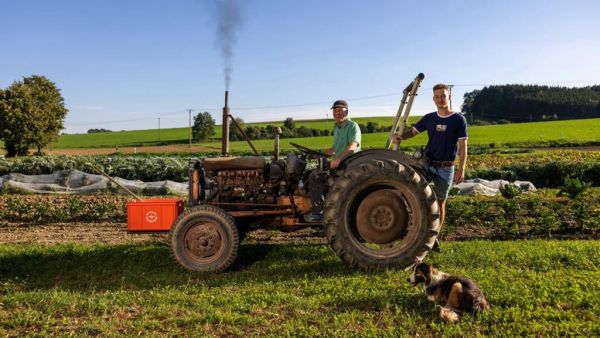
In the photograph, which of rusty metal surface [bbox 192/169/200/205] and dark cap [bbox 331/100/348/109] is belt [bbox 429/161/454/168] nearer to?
dark cap [bbox 331/100/348/109]

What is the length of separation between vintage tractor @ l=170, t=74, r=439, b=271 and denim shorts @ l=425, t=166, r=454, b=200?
259 mm

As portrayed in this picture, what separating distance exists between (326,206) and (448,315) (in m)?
1.92

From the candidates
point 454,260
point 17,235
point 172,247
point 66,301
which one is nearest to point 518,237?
point 454,260

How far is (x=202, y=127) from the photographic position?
5047 cm

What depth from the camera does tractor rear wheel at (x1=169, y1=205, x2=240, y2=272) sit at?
5.70 m

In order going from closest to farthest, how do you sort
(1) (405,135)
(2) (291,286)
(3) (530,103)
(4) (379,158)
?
(2) (291,286), (4) (379,158), (1) (405,135), (3) (530,103)

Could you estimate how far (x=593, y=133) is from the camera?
42938 mm

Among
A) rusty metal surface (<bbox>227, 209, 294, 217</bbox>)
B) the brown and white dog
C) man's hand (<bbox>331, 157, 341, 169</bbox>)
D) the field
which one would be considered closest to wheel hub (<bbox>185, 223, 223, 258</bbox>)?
rusty metal surface (<bbox>227, 209, 294, 217</bbox>)

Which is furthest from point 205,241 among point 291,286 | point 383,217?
point 383,217

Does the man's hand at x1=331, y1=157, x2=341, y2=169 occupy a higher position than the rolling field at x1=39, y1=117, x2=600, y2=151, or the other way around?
the rolling field at x1=39, y1=117, x2=600, y2=151

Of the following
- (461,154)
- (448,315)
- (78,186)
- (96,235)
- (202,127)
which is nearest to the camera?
(448,315)

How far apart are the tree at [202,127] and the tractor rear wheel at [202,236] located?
45.1 m

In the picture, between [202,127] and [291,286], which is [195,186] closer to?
[291,286]

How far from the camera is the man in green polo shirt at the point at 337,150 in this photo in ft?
19.4
